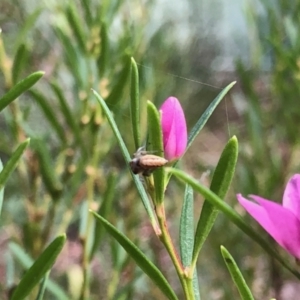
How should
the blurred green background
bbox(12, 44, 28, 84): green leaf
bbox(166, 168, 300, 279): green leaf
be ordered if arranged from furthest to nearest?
the blurred green background < bbox(12, 44, 28, 84): green leaf < bbox(166, 168, 300, 279): green leaf

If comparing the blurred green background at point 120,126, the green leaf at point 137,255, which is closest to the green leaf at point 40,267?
the green leaf at point 137,255

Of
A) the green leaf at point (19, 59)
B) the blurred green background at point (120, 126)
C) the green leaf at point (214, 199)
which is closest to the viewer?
the green leaf at point (214, 199)

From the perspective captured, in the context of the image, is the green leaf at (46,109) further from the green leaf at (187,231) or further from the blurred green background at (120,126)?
the green leaf at (187,231)

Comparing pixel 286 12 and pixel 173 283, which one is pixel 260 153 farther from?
pixel 173 283

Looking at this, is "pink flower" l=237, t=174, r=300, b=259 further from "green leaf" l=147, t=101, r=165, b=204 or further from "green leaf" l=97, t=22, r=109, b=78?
"green leaf" l=97, t=22, r=109, b=78

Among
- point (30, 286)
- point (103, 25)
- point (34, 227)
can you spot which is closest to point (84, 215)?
point (34, 227)

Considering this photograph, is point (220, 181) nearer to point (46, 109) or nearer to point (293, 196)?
point (293, 196)

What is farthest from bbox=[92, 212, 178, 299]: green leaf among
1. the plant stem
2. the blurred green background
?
the blurred green background

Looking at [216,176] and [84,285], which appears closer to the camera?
[216,176]
